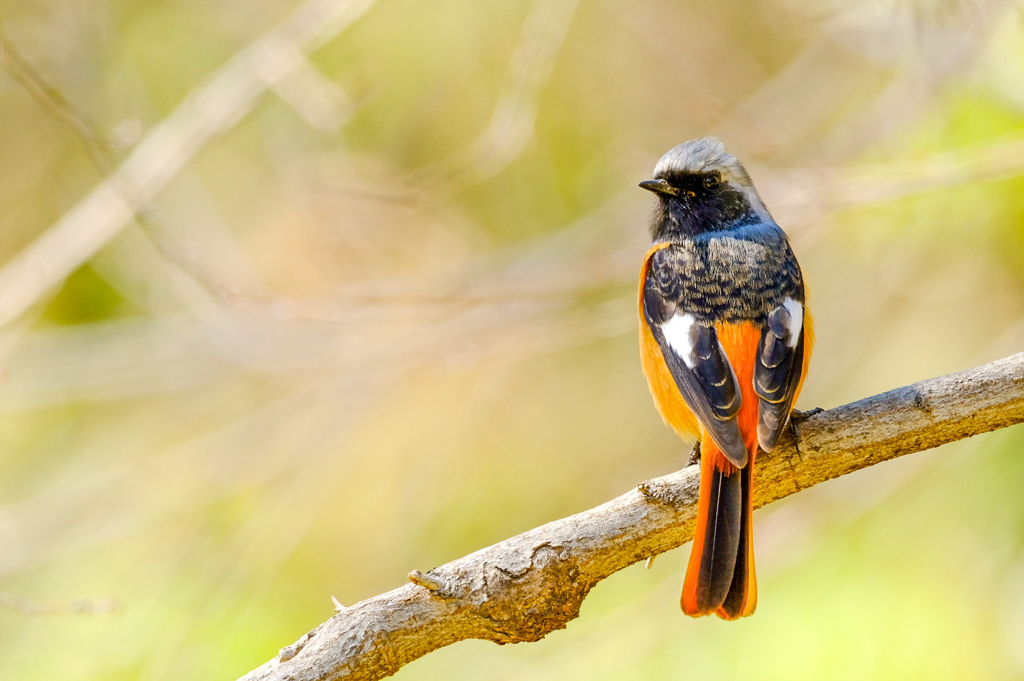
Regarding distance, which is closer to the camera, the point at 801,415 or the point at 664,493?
the point at 664,493

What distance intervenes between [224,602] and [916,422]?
12.2ft

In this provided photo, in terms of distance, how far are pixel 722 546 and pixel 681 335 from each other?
0.82m

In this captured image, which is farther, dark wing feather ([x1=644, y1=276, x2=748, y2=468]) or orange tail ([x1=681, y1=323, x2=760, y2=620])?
dark wing feather ([x1=644, y1=276, x2=748, y2=468])

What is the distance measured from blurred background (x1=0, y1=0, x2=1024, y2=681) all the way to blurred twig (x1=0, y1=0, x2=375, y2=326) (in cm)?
2

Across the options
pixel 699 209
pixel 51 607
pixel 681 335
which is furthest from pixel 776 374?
pixel 51 607

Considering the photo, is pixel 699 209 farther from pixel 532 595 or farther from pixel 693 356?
pixel 532 595

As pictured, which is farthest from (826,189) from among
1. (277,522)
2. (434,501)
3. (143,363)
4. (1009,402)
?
(143,363)

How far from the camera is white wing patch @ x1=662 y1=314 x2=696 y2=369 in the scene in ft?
10.2

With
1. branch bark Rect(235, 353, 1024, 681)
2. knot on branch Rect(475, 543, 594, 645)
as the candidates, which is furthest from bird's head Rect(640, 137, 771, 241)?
knot on branch Rect(475, 543, 594, 645)

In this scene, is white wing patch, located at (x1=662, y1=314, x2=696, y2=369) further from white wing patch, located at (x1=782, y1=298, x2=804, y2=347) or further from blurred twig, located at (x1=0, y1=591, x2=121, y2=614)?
blurred twig, located at (x1=0, y1=591, x2=121, y2=614)

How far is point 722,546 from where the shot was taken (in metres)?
2.59

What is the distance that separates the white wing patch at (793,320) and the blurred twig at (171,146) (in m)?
2.59

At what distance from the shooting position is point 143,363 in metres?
5.48

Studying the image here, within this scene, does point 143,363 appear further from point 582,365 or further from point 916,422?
point 916,422
